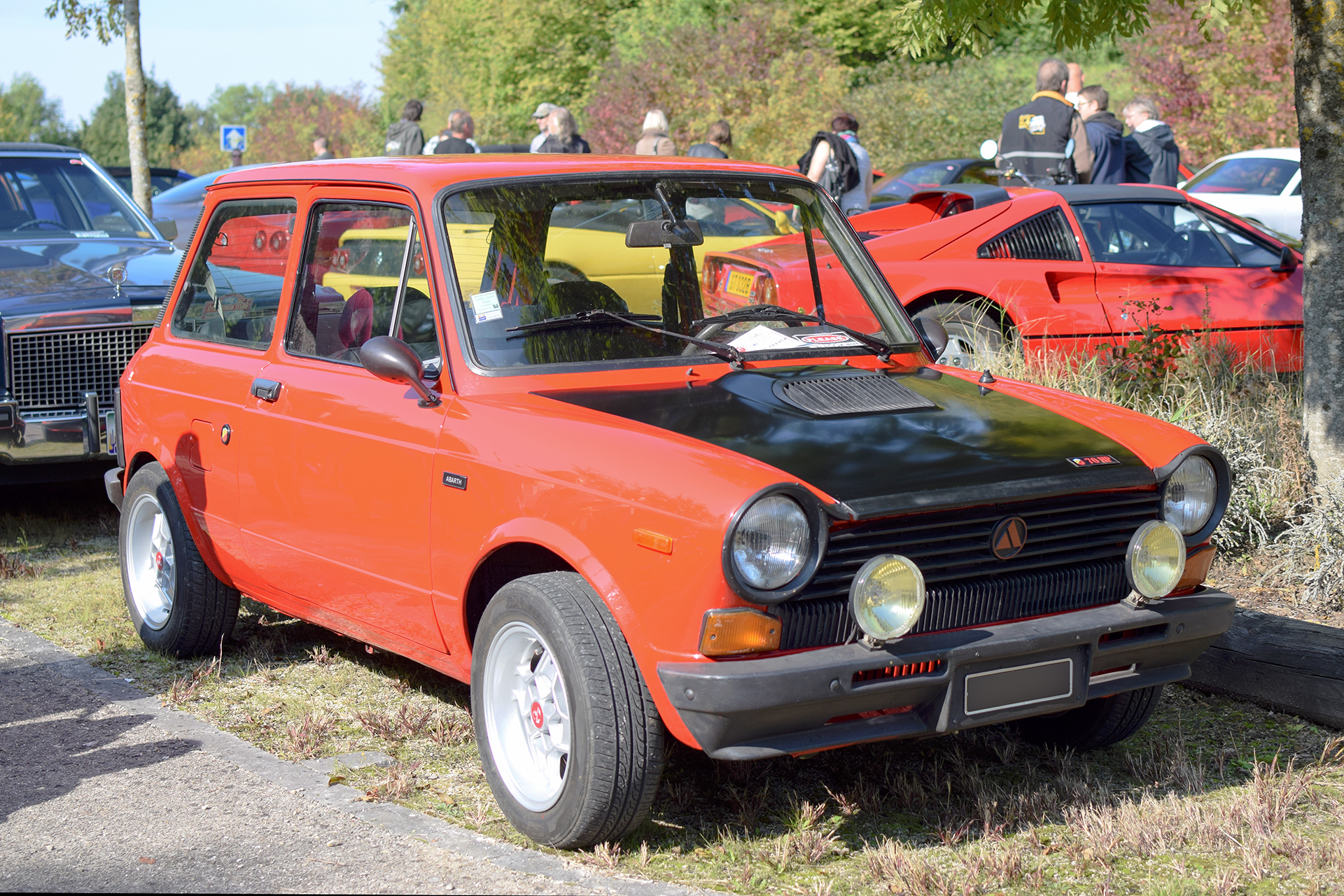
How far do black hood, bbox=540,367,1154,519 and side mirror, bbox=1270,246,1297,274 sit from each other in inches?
197

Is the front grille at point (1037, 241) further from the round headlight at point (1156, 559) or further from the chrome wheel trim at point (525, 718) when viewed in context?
the chrome wheel trim at point (525, 718)

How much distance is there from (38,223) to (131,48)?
4.90 meters

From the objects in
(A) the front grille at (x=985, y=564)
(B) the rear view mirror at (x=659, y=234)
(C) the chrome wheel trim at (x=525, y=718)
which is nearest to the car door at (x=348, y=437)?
(C) the chrome wheel trim at (x=525, y=718)

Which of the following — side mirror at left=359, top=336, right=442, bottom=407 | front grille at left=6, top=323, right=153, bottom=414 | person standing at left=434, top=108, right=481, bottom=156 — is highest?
person standing at left=434, top=108, right=481, bottom=156

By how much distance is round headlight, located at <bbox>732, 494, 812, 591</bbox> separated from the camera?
317 centimetres

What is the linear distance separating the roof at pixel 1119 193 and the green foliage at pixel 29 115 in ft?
172

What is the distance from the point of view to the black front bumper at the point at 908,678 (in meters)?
3.14

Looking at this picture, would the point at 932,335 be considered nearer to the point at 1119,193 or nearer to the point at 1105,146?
the point at 1119,193

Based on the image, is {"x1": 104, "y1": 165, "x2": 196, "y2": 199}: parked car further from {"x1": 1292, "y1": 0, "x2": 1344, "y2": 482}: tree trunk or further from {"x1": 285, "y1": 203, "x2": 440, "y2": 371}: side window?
{"x1": 1292, "y1": 0, "x2": 1344, "y2": 482}: tree trunk

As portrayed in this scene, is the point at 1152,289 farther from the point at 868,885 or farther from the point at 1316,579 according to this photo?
the point at 868,885

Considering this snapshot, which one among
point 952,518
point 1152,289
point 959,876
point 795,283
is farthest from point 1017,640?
point 1152,289

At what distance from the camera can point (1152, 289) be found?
8172 mm

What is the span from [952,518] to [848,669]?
1.63 ft

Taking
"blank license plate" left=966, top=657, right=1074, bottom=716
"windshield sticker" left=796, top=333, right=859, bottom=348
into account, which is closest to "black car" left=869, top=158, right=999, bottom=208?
"windshield sticker" left=796, top=333, right=859, bottom=348
